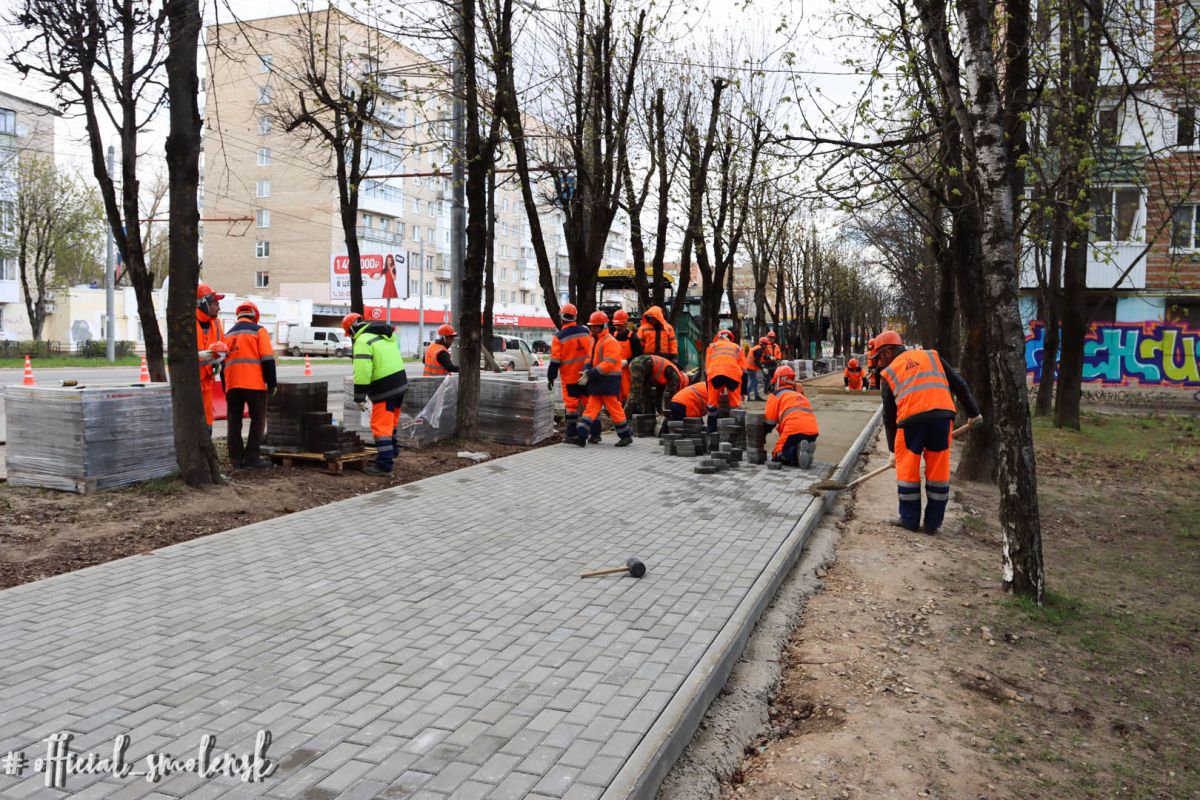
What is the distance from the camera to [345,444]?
9.48 metres

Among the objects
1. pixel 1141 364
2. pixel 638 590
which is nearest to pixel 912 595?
pixel 638 590

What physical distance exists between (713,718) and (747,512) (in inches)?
161

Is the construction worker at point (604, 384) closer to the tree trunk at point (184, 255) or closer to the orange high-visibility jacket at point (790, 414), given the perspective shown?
the orange high-visibility jacket at point (790, 414)

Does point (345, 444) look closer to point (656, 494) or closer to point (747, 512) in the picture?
point (656, 494)

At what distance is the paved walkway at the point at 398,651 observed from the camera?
3.18 m

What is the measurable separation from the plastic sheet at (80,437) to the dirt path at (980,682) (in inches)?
241

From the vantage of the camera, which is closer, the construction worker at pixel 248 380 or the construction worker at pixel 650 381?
the construction worker at pixel 248 380

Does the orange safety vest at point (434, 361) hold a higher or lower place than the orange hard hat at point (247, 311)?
lower

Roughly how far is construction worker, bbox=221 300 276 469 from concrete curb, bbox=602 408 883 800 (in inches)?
225

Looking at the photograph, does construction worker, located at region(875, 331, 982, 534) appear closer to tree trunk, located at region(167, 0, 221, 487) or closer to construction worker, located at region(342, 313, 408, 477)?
construction worker, located at region(342, 313, 408, 477)

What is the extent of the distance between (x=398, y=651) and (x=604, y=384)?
7.79 m

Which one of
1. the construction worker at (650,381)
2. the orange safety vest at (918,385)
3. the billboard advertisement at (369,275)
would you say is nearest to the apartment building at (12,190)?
the billboard advertisement at (369,275)

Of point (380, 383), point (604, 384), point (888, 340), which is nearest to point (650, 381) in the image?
point (604, 384)

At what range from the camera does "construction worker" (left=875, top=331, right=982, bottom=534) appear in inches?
300
